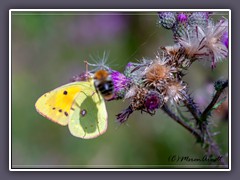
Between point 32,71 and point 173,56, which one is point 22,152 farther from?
point 173,56

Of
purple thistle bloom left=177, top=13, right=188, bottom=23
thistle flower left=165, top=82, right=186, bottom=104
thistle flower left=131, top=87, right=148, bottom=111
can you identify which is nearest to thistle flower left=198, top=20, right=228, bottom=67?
purple thistle bloom left=177, top=13, right=188, bottom=23

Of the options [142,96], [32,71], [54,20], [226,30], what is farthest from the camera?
[32,71]

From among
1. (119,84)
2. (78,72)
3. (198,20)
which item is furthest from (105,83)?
(78,72)

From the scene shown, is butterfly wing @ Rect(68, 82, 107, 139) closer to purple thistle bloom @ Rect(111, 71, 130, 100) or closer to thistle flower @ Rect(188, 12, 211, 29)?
purple thistle bloom @ Rect(111, 71, 130, 100)

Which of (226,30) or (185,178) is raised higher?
(226,30)

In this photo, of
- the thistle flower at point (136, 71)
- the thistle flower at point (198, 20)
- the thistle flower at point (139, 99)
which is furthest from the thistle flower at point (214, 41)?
the thistle flower at point (139, 99)
